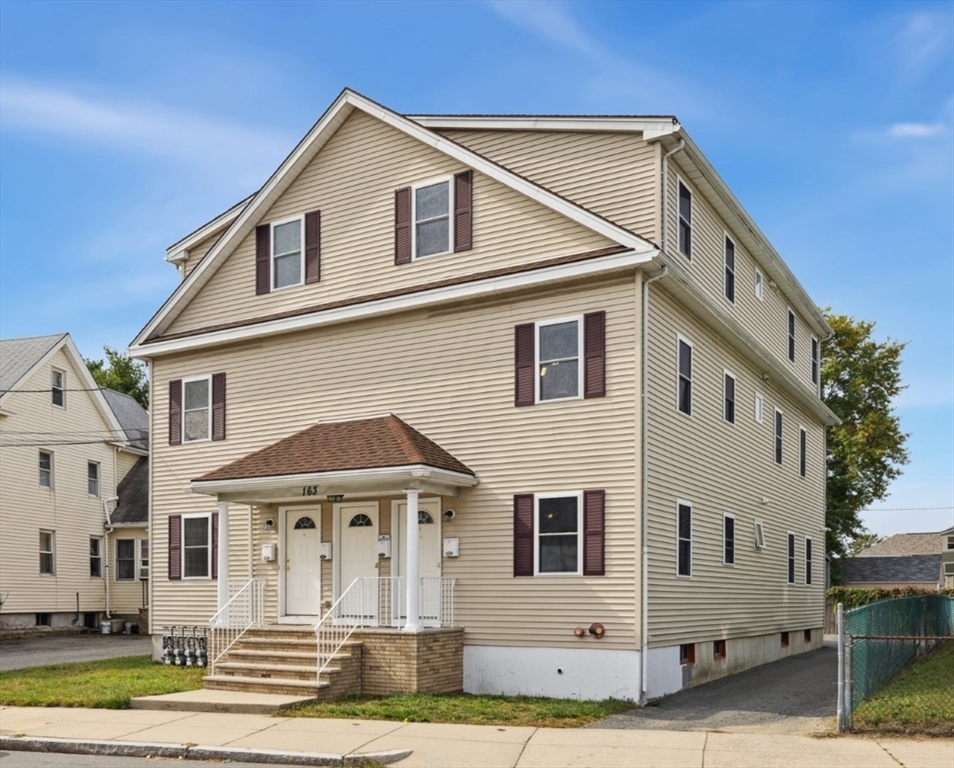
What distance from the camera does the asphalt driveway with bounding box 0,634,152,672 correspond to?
921 inches

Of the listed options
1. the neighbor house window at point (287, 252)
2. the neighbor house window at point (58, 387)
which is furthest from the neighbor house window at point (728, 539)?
the neighbor house window at point (58, 387)

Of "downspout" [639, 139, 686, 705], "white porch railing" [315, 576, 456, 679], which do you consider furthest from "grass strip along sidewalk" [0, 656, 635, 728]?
"white porch railing" [315, 576, 456, 679]

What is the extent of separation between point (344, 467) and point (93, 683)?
17.8ft

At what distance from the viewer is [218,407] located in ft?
69.0

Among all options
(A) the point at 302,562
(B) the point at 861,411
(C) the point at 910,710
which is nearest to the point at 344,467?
(A) the point at 302,562

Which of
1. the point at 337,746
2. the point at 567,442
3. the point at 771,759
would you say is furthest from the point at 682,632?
the point at 337,746

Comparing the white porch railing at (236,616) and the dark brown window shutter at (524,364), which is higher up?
the dark brown window shutter at (524,364)

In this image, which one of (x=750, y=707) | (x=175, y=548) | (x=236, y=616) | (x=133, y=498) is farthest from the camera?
(x=133, y=498)

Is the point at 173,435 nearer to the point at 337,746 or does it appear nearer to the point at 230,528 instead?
the point at 230,528

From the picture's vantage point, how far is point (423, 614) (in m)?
17.4

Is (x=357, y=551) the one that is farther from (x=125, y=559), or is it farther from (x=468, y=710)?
(x=125, y=559)

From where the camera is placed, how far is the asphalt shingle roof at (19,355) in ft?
108

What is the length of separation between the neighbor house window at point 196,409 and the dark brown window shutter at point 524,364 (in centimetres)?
707

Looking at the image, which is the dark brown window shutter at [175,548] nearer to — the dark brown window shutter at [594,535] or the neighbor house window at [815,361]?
the dark brown window shutter at [594,535]
